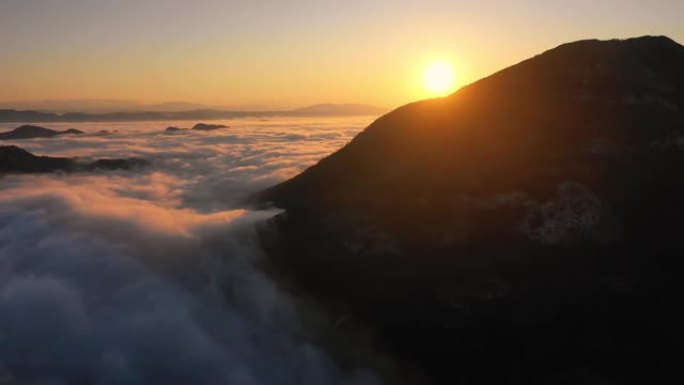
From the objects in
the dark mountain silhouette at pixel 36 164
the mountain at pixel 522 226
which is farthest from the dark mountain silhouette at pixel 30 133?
the mountain at pixel 522 226

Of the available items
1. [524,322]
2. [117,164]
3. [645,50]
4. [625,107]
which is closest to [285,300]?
[524,322]

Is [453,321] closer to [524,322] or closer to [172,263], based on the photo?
[524,322]

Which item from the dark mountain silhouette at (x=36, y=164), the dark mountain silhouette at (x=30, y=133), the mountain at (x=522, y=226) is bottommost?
the dark mountain silhouette at (x=30, y=133)

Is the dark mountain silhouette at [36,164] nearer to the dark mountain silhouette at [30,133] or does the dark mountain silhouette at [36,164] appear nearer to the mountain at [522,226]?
the mountain at [522,226]

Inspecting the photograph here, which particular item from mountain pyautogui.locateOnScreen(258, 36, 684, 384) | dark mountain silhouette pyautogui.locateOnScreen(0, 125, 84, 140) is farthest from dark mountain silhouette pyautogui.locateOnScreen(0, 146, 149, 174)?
dark mountain silhouette pyautogui.locateOnScreen(0, 125, 84, 140)

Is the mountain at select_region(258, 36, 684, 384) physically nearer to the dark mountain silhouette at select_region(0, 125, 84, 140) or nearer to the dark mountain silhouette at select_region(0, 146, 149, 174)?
the dark mountain silhouette at select_region(0, 146, 149, 174)

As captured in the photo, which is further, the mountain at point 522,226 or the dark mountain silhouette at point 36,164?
the dark mountain silhouette at point 36,164
